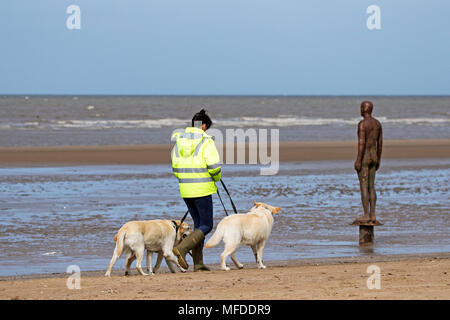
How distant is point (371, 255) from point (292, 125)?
133 ft

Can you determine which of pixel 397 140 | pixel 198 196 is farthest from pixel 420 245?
pixel 397 140

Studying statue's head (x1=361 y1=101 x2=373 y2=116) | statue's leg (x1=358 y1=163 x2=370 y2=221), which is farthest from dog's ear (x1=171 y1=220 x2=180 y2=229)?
statue's head (x1=361 y1=101 x2=373 y2=116)

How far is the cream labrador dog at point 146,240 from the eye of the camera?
805 cm

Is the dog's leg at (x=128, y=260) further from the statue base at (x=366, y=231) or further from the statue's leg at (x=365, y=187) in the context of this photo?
the statue's leg at (x=365, y=187)

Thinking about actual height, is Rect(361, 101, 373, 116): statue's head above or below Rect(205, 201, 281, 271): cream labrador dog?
above

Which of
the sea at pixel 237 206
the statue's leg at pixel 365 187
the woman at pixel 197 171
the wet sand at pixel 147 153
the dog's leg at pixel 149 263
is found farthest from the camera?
the wet sand at pixel 147 153

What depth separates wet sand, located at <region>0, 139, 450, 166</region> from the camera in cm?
2377

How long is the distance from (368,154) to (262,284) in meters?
3.84

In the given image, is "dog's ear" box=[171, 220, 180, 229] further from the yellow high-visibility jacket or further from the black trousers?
the yellow high-visibility jacket

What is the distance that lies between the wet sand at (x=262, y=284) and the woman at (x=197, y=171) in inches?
17.1

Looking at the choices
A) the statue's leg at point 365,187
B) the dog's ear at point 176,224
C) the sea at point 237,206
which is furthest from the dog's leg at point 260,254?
the statue's leg at point 365,187

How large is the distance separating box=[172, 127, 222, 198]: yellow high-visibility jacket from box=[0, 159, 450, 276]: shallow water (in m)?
1.62
